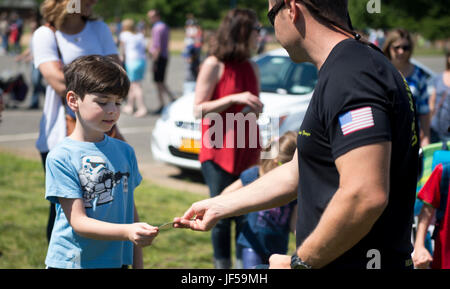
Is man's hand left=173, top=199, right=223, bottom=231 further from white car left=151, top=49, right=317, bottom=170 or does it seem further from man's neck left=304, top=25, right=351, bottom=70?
white car left=151, top=49, right=317, bottom=170

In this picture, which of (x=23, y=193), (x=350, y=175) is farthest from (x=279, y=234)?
(x=23, y=193)

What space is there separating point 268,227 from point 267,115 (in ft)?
10.4

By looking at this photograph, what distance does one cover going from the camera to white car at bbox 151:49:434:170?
275 inches

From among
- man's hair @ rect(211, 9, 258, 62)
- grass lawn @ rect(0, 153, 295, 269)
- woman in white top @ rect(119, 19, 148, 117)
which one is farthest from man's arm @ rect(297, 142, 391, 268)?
woman in white top @ rect(119, 19, 148, 117)

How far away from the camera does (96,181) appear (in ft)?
8.54

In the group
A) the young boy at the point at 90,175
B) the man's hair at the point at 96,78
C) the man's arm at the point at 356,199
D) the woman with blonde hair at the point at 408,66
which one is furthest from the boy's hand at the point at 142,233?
the woman with blonde hair at the point at 408,66

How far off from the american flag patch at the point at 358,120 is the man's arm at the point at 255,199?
1.88 ft

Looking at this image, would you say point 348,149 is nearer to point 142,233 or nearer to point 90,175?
point 142,233

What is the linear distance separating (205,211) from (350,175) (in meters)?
0.76

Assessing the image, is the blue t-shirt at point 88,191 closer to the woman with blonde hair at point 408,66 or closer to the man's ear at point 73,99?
the man's ear at point 73,99

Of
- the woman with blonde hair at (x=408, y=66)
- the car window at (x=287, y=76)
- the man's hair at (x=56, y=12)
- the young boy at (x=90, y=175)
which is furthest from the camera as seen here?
the car window at (x=287, y=76)

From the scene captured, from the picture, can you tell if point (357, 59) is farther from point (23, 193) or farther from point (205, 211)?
point (23, 193)

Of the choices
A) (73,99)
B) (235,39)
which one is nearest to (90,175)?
(73,99)

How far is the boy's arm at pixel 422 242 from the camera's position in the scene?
10.2ft
